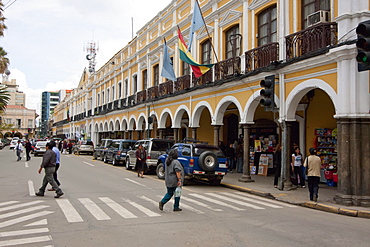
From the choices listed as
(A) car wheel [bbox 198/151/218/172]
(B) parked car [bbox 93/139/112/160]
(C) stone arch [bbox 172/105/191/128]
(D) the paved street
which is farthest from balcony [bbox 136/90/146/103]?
(D) the paved street

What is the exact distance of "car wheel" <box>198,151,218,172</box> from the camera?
44.9 ft

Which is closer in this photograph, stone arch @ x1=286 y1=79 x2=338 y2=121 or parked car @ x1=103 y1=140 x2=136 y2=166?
stone arch @ x1=286 y1=79 x2=338 y2=121

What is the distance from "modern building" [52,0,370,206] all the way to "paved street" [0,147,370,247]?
2674 mm

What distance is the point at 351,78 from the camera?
10211 mm

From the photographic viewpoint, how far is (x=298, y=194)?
12.2m

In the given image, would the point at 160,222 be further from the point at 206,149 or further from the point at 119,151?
the point at 119,151

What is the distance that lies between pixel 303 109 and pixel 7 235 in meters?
13.0

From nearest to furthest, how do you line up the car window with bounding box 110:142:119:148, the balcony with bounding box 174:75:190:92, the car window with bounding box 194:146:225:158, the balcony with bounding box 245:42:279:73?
the balcony with bounding box 245:42:279:73 → the car window with bounding box 194:146:225:158 → the balcony with bounding box 174:75:190:92 → the car window with bounding box 110:142:119:148

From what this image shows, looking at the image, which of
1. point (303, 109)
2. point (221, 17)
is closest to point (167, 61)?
point (221, 17)

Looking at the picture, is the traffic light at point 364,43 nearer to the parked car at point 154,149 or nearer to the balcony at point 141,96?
the parked car at point 154,149

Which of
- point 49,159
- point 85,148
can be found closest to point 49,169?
point 49,159

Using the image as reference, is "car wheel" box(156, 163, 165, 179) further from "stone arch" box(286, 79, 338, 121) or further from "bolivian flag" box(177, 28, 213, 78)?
"stone arch" box(286, 79, 338, 121)

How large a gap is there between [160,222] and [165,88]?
1709 cm

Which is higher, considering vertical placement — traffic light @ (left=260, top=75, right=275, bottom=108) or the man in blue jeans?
traffic light @ (left=260, top=75, right=275, bottom=108)
